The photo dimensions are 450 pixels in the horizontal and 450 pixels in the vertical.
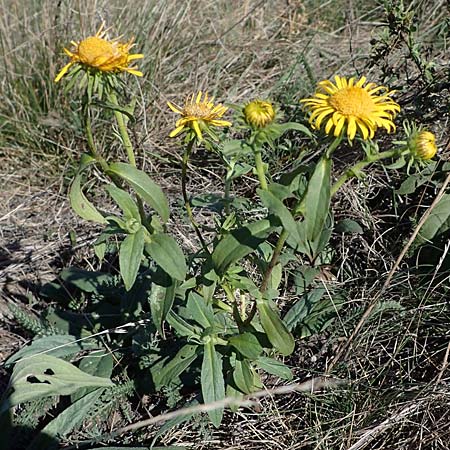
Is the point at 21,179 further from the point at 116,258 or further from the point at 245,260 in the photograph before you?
the point at 245,260

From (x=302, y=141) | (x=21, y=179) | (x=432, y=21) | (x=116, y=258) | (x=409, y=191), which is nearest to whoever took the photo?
(x=409, y=191)

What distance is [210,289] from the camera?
1.55 meters

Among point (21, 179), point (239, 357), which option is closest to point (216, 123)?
point (239, 357)

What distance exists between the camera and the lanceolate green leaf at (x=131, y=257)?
1378 mm

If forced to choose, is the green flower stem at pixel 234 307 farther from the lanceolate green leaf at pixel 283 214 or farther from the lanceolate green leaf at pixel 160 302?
the lanceolate green leaf at pixel 283 214

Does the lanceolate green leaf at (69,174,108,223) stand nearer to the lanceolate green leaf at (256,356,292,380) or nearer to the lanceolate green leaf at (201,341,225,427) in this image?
the lanceolate green leaf at (201,341,225,427)

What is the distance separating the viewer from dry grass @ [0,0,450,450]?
1.70 metres

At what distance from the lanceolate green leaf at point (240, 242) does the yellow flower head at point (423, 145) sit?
0.31 meters

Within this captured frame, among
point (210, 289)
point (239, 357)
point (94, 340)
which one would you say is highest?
point (210, 289)

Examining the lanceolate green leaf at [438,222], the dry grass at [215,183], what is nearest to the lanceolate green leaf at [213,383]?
the dry grass at [215,183]

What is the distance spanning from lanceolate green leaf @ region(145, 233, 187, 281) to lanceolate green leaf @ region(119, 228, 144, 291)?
0.04 m

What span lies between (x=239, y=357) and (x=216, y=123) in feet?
1.81

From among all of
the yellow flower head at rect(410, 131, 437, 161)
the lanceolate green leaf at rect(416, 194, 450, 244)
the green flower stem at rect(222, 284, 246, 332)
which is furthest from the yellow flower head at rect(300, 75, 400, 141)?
the lanceolate green leaf at rect(416, 194, 450, 244)

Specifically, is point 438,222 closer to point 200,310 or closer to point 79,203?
point 200,310
